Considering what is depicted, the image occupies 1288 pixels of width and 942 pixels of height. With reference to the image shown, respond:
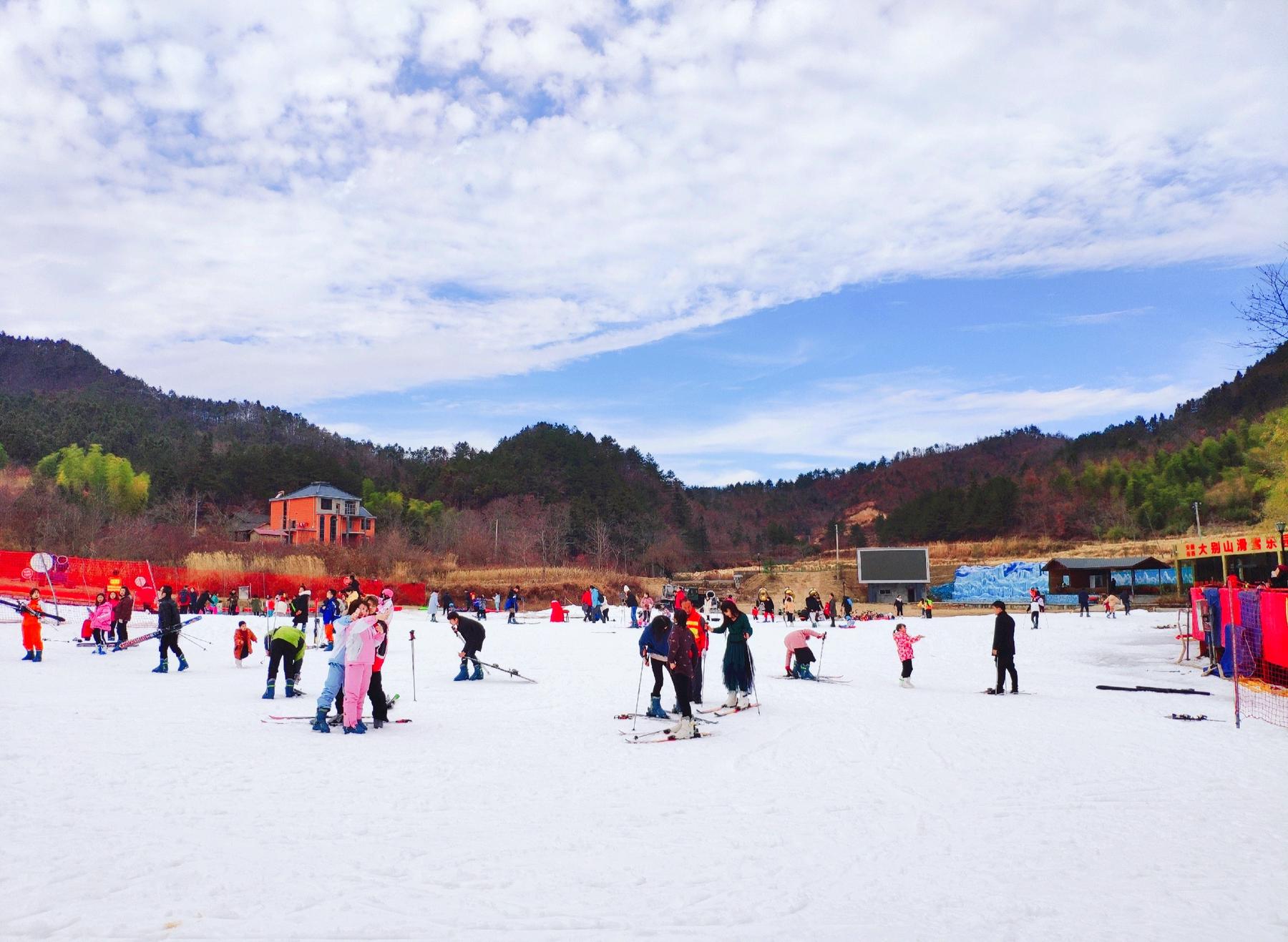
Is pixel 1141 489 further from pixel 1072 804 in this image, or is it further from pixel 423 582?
pixel 1072 804

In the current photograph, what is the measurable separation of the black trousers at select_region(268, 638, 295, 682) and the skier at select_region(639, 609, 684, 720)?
5.42 m

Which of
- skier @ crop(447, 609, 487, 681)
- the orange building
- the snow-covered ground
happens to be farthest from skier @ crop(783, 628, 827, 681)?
the orange building

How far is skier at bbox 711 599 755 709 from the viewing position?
12852mm

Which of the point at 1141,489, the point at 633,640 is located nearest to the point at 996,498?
the point at 1141,489

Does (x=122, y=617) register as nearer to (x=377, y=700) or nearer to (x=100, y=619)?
(x=100, y=619)

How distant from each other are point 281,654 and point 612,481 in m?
92.9

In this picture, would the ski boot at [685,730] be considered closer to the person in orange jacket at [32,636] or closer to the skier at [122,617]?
the person in orange jacket at [32,636]

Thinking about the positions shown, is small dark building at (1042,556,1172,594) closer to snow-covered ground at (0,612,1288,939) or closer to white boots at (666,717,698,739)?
snow-covered ground at (0,612,1288,939)

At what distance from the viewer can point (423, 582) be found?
55750mm

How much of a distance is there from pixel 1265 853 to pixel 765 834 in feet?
11.0

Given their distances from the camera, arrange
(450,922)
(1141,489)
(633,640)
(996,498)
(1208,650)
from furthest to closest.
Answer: (996,498), (1141,489), (633,640), (1208,650), (450,922)

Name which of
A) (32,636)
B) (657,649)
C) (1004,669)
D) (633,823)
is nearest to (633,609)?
(32,636)

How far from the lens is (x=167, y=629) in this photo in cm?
1695

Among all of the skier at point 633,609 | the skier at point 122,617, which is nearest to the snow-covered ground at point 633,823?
the skier at point 122,617
